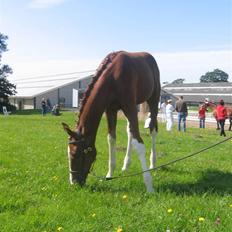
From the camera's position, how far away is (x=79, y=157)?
722cm

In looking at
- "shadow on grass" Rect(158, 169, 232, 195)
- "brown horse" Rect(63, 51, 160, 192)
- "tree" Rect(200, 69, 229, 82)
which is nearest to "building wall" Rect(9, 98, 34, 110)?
"shadow on grass" Rect(158, 169, 232, 195)

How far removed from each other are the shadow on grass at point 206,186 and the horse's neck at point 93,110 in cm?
151

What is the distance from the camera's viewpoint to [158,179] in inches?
318

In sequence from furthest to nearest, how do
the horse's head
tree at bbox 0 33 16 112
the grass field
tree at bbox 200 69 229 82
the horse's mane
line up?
tree at bbox 200 69 229 82, tree at bbox 0 33 16 112, the horse's mane, the horse's head, the grass field

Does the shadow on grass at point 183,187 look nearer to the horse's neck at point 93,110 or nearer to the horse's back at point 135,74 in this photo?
the horse's neck at point 93,110

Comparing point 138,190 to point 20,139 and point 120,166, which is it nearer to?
point 120,166

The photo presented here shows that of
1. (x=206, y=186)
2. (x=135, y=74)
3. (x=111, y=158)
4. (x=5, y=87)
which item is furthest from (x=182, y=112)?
(x=5, y=87)

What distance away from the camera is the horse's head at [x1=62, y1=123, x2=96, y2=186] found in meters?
7.16

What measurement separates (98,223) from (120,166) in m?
4.26

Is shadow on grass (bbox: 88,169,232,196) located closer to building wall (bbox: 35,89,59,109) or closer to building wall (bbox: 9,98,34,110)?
building wall (bbox: 35,89,59,109)

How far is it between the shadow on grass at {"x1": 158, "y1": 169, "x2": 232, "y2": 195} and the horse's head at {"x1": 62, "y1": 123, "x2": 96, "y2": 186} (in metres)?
1.28

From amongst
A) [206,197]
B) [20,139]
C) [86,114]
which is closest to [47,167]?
[86,114]

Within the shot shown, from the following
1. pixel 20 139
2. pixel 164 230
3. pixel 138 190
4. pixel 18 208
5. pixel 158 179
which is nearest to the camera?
pixel 164 230

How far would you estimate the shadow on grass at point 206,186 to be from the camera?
7.02 meters
